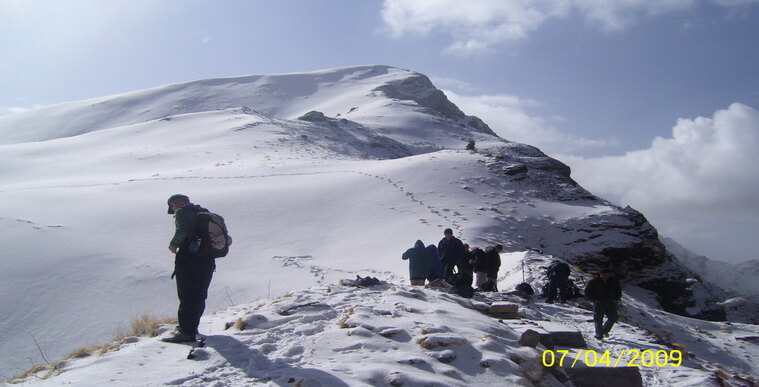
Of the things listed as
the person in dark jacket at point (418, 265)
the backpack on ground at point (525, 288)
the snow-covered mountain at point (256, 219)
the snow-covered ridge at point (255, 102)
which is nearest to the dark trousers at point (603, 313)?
the backpack on ground at point (525, 288)

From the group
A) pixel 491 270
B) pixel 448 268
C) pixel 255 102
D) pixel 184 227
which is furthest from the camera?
pixel 255 102

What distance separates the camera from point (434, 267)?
11.6 metres

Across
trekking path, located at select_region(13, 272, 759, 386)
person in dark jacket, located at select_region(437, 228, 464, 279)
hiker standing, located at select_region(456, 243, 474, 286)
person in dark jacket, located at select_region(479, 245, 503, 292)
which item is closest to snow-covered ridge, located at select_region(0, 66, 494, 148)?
person in dark jacket, located at select_region(479, 245, 503, 292)

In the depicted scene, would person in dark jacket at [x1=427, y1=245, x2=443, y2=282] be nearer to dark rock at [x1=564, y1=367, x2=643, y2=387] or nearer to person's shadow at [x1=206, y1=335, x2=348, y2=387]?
dark rock at [x1=564, y1=367, x2=643, y2=387]

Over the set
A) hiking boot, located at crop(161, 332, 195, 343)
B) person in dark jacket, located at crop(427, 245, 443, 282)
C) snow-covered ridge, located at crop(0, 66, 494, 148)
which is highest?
snow-covered ridge, located at crop(0, 66, 494, 148)

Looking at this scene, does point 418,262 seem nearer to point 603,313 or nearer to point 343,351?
point 603,313

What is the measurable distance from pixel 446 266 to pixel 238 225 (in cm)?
1037

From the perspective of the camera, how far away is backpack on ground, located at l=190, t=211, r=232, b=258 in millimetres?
5699

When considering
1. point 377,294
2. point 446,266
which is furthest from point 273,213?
point 377,294

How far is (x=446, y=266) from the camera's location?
443 inches

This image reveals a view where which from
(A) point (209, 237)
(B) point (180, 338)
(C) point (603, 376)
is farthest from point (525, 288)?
(B) point (180, 338)

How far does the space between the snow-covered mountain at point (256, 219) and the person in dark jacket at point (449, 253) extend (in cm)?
251

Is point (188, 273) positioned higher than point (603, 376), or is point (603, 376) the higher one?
point (188, 273)

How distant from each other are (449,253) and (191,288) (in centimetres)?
667
